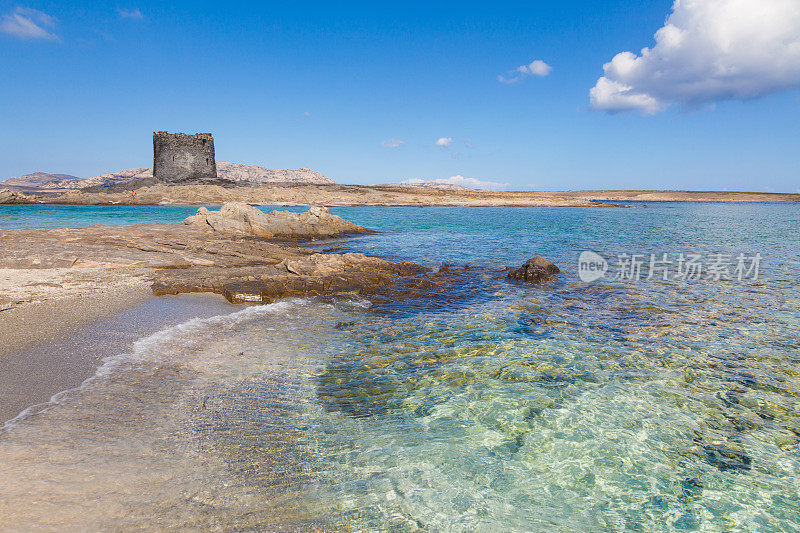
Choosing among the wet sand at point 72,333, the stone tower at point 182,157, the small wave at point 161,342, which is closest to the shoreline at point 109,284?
the wet sand at point 72,333

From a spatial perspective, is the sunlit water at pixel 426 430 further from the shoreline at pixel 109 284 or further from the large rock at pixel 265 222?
the large rock at pixel 265 222

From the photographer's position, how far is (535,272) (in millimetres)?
12562

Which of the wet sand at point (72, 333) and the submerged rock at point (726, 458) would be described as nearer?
the submerged rock at point (726, 458)

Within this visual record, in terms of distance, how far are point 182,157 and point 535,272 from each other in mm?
65570

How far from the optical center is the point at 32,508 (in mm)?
2973

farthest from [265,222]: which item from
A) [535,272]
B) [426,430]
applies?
[426,430]

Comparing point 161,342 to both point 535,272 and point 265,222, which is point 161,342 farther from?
point 265,222

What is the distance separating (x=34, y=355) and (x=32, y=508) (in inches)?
146

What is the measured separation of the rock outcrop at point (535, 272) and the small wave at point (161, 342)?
653 centimetres

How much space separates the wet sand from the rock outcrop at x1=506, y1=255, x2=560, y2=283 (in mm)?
A: 8128

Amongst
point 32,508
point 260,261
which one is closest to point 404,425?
point 32,508

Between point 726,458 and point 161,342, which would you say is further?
point 161,342

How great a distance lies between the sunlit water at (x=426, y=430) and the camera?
329 cm

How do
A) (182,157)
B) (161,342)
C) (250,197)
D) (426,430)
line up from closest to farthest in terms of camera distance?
(426,430)
(161,342)
(250,197)
(182,157)
